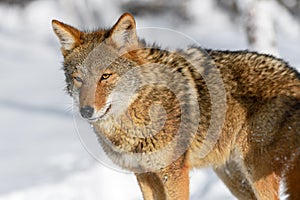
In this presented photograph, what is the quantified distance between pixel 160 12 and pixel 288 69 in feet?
46.8

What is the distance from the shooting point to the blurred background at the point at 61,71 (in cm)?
779

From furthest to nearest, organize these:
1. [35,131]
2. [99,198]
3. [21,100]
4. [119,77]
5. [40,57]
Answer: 1. [40,57]
2. [21,100]
3. [35,131]
4. [99,198]
5. [119,77]

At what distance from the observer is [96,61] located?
17.3 ft

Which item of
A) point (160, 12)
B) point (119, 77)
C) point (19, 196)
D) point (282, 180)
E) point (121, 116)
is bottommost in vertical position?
point (160, 12)

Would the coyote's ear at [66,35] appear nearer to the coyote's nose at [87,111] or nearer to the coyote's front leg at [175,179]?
the coyote's nose at [87,111]

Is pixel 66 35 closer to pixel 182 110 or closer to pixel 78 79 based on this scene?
pixel 78 79

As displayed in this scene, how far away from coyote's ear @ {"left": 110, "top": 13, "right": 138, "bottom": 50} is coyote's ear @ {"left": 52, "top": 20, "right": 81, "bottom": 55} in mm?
365

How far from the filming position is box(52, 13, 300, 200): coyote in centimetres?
533

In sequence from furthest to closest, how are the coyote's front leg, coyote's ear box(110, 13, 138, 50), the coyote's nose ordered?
the coyote's front leg, coyote's ear box(110, 13, 138, 50), the coyote's nose

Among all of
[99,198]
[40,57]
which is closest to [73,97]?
[99,198]

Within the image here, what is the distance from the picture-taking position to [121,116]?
5.45 m

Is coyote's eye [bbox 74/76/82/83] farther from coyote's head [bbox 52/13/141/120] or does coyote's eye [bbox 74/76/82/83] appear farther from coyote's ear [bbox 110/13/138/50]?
coyote's ear [bbox 110/13/138/50]

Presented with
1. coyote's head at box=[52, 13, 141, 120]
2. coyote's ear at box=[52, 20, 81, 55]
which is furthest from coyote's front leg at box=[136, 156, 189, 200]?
coyote's ear at box=[52, 20, 81, 55]

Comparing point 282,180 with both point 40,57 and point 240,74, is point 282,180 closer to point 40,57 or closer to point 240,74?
point 240,74
